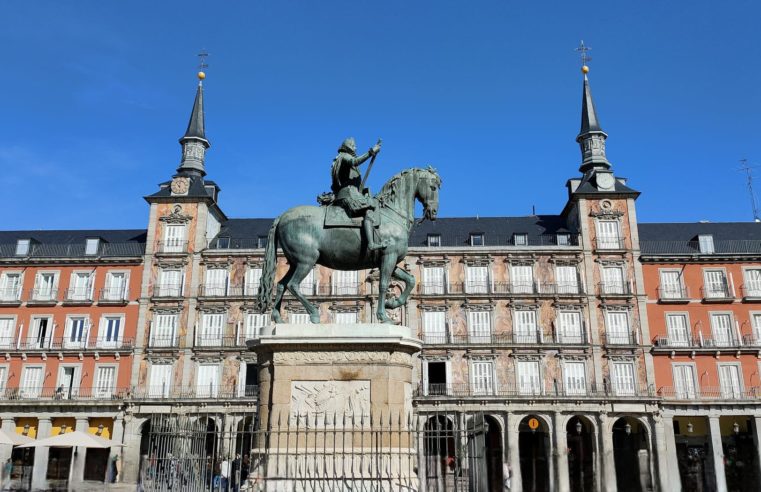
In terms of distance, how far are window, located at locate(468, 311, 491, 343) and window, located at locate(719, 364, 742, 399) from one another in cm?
1448

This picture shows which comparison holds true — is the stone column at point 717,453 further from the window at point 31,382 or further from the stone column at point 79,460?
the window at point 31,382

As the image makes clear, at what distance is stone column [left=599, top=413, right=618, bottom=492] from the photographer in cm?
3866

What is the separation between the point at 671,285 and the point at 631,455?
11.2m

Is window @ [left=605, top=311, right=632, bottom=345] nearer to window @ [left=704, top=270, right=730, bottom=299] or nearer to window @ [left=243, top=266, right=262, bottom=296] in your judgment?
window @ [left=704, top=270, right=730, bottom=299]

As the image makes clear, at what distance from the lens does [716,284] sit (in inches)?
1711

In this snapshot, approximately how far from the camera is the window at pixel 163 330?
141 ft

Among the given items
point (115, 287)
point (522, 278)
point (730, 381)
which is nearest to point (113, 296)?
point (115, 287)

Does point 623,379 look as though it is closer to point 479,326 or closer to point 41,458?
point 479,326

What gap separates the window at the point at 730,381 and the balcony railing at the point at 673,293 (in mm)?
4714

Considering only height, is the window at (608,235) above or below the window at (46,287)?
above

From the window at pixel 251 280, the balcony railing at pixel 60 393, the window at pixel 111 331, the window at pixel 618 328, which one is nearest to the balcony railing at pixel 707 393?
the window at pixel 618 328

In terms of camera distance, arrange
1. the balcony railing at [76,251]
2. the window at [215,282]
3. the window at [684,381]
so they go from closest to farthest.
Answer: the window at [684,381] → the window at [215,282] → the balcony railing at [76,251]

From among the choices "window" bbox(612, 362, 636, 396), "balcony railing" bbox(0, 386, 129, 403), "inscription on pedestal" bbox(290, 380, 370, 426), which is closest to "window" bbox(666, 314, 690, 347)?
"window" bbox(612, 362, 636, 396)

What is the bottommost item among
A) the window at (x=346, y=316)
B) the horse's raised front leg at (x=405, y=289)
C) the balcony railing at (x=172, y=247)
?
the horse's raised front leg at (x=405, y=289)
